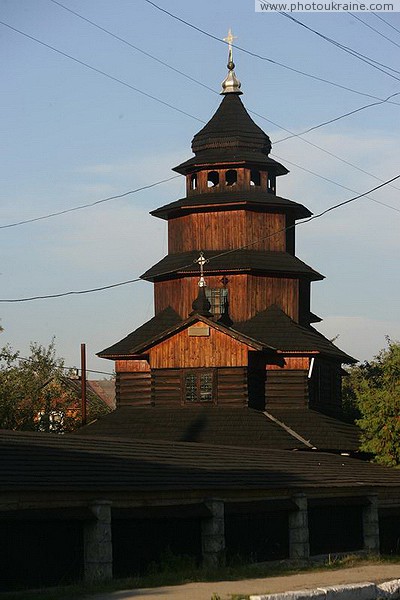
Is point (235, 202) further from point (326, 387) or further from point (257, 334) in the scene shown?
point (326, 387)

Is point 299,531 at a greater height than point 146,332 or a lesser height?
lesser

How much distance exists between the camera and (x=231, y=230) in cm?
5941

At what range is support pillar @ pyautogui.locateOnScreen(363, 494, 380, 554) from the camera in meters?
38.8

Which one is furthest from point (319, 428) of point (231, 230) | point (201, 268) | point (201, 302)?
point (231, 230)

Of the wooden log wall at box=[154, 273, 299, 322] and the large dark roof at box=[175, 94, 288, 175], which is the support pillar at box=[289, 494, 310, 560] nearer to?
the wooden log wall at box=[154, 273, 299, 322]

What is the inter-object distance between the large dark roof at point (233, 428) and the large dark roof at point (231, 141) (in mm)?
12494

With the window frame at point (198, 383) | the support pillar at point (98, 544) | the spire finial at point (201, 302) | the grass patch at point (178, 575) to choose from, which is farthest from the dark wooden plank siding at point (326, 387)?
the support pillar at point (98, 544)

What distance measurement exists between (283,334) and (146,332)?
6.78 m

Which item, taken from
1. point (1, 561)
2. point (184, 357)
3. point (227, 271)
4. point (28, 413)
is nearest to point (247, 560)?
point (1, 561)

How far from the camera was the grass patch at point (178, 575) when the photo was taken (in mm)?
22547

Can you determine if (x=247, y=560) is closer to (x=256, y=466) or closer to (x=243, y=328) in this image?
(x=256, y=466)

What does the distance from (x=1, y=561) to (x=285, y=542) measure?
36.3ft

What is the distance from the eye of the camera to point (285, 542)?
35125mm

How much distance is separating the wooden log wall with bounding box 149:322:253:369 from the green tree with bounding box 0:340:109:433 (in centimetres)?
1478
